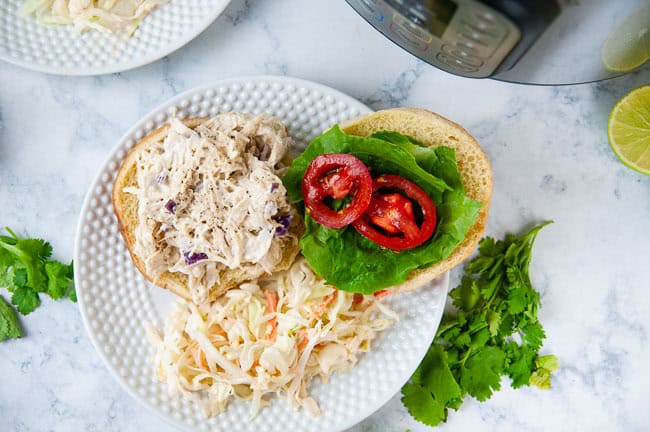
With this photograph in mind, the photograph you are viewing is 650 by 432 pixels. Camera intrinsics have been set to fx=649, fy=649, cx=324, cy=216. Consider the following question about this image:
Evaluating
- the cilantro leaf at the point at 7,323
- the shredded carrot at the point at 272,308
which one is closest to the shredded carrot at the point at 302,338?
the shredded carrot at the point at 272,308

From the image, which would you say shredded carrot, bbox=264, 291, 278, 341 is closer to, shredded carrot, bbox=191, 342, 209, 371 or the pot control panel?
shredded carrot, bbox=191, 342, 209, 371

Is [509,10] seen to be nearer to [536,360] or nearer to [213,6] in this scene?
[213,6]

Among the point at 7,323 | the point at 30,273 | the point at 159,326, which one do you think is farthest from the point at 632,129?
the point at 7,323

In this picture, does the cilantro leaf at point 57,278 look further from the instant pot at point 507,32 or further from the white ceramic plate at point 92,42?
the instant pot at point 507,32

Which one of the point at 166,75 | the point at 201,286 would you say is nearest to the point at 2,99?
the point at 166,75

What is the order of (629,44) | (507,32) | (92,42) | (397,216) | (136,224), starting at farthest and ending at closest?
(92,42), (136,224), (397,216), (629,44), (507,32)

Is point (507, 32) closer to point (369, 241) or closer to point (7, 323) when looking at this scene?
point (369, 241)
